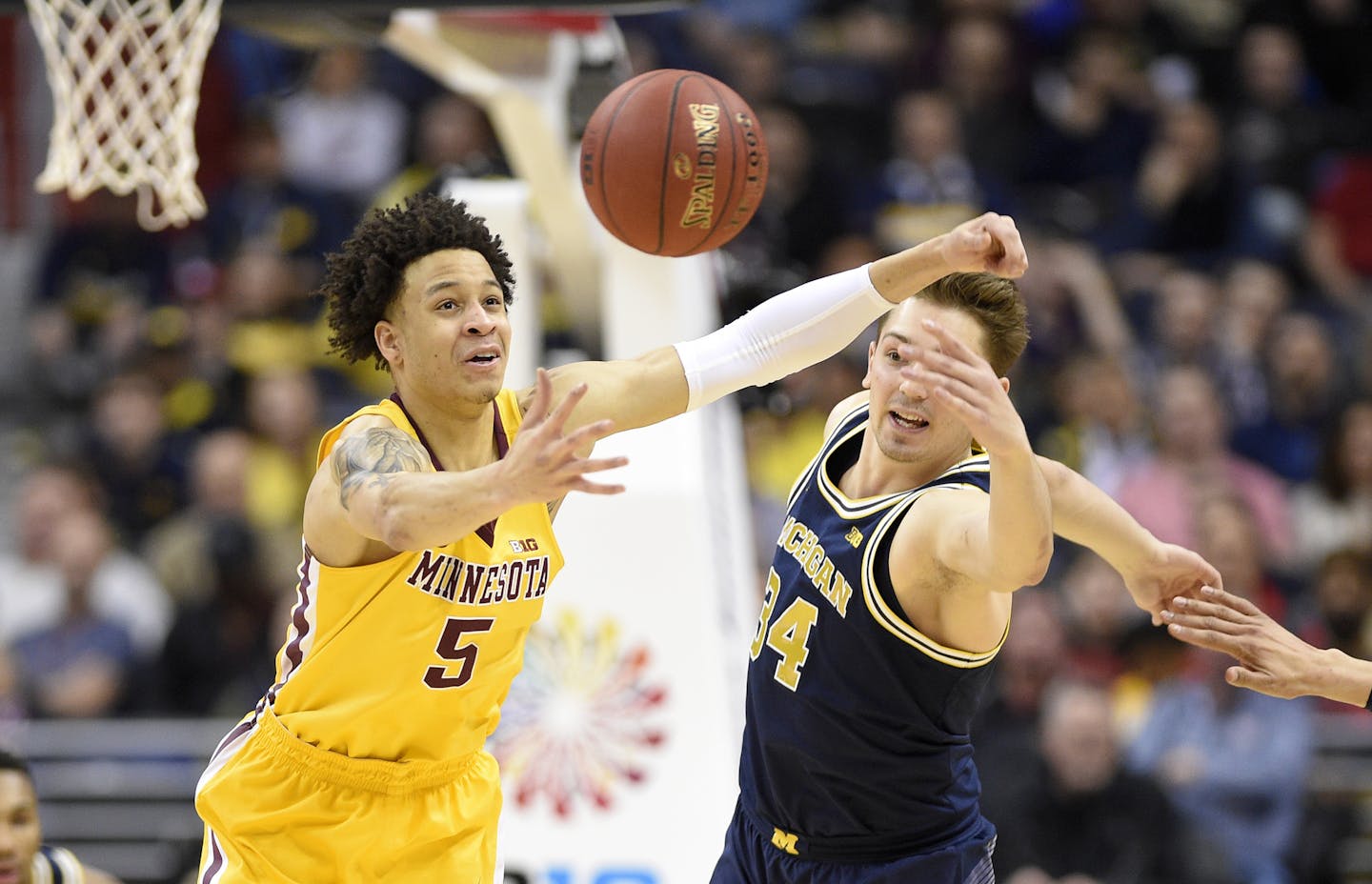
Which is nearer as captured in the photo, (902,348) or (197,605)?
(902,348)

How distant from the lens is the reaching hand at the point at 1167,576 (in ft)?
13.5

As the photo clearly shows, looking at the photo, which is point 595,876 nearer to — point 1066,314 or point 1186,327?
point 1066,314

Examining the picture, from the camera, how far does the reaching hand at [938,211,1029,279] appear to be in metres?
3.83

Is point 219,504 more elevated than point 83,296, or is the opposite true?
point 83,296

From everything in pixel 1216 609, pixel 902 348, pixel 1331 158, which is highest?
pixel 1331 158

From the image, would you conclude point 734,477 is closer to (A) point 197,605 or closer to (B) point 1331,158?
(A) point 197,605

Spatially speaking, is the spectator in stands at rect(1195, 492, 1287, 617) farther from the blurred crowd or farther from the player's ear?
the player's ear

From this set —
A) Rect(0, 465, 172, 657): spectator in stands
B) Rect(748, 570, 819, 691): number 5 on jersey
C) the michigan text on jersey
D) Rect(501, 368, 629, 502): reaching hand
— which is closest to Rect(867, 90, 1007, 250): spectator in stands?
Rect(0, 465, 172, 657): spectator in stands

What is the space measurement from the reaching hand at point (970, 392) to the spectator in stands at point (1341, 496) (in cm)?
531

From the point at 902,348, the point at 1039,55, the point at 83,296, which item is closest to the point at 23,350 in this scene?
the point at 83,296

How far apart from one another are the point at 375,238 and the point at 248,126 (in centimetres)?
727

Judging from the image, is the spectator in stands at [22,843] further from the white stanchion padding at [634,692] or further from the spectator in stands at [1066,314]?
the spectator in stands at [1066,314]

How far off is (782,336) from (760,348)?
0.20 feet

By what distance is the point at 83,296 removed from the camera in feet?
33.1
